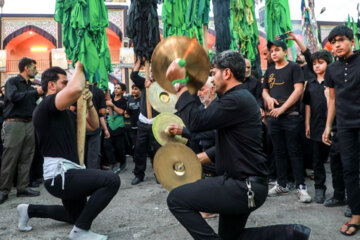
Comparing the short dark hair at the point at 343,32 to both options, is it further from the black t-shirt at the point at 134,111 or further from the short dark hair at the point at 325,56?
the black t-shirt at the point at 134,111

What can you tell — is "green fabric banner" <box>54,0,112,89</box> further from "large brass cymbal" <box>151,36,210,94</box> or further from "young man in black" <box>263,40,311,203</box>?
"young man in black" <box>263,40,311,203</box>

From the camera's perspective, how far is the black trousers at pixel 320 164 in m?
4.10

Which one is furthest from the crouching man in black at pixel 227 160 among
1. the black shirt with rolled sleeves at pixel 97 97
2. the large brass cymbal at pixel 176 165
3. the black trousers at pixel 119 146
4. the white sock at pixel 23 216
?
the black trousers at pixel 119 146

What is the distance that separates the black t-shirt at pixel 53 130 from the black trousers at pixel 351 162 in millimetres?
2598

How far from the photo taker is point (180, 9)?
504 centimetres

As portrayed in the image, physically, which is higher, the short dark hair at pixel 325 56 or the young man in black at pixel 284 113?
the short dark hair at pixel 325 56

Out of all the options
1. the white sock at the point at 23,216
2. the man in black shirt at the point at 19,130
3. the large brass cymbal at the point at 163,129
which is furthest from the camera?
the man in black shirt at the point at 19,130

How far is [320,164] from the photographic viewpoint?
415 centimetres

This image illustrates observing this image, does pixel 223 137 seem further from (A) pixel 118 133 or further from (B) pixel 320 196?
(A) pixel 118 133

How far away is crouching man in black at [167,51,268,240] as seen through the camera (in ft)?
7.14

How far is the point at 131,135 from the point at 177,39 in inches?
214

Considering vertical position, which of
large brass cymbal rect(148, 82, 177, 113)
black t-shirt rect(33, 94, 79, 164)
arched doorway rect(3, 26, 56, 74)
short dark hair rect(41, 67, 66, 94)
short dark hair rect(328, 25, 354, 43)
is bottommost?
black t-shirt rect(33, 94, 79, 164)

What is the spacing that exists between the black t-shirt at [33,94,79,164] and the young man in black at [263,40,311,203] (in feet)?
8.19

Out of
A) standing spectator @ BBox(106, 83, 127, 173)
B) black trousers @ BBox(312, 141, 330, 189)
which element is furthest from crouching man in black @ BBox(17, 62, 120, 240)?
standing spectator @ BBox(106, 83, 127, 173)
